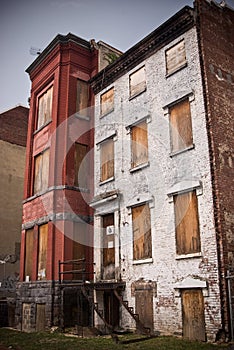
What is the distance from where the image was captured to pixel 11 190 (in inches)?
1024

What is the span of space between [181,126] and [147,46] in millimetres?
4520

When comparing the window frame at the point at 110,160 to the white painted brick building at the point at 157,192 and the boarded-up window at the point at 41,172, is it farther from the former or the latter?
the boarded-up window at the point at 41,172

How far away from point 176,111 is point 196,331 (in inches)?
310

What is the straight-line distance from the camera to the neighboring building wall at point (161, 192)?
11.9m

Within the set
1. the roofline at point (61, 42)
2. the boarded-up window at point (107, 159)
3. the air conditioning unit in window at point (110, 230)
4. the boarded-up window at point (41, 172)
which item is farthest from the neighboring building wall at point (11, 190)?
the boarded-up window at point (107, 159)

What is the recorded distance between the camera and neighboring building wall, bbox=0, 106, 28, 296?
79.9ft

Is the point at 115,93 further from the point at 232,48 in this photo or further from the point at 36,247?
the point at 36,247

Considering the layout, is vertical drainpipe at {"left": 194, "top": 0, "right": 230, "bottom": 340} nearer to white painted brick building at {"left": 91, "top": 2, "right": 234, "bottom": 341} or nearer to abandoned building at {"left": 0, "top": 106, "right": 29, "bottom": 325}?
white painted brick building at {"left": 91, "top": 2, "right": 234, "bottom": 341}

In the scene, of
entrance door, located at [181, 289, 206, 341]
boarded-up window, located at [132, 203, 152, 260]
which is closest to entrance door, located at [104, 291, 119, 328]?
boarded-up window, located at [132, 203, 152, 260]

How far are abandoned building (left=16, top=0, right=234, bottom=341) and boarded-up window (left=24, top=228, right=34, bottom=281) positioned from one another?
0.33ft

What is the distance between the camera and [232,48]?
587 inches

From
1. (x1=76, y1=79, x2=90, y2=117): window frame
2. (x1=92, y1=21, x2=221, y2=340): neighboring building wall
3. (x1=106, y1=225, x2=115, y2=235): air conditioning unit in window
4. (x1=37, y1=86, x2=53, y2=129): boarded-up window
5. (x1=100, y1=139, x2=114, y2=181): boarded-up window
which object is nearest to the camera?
(x1=92, y1=21, x2=221, y2=340): neighboring building wall

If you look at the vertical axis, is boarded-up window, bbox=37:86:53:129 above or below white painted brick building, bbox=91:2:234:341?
above

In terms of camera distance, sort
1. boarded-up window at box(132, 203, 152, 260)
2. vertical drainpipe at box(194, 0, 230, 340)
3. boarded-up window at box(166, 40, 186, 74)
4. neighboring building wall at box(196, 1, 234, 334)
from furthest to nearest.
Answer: boarded-up window at box(166, 40, 186, 74) < boarded-up window at box(132, 203, 152, 260) < neighboring building wall at box(196, 1, 234, 334) < vertical drainpipe at box(194, 0, 230, 340)
